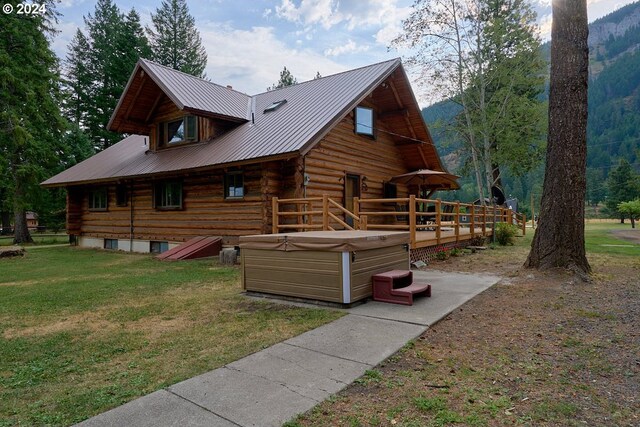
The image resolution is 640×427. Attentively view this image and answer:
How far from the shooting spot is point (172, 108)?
1453 centimetres

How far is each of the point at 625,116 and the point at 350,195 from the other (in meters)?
134

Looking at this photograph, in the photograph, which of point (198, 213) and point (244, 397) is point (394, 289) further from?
point (198, 213)

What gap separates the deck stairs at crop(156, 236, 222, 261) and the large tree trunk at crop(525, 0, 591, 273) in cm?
890

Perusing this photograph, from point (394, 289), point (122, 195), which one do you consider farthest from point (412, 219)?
point (122, 195)

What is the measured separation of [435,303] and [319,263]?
179cm

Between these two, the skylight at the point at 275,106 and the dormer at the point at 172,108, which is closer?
the dormer at the point at 172,108

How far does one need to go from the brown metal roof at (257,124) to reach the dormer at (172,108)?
0.07m

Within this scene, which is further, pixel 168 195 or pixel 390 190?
pixel 390 190

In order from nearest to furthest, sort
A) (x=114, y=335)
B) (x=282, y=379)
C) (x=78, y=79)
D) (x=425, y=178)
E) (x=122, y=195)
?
(x=282, y=379)
(x=114, y=335)
(x=425, y=178)
(x=122, y=195)
(x=78, y=79)

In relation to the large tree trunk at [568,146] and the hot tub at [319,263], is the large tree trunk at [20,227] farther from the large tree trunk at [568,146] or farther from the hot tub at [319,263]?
the large tree trunk at [568,146]

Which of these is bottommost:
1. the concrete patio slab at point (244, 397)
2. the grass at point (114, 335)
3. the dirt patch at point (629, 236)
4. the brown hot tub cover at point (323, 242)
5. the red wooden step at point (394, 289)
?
the grass at point (114, 335)

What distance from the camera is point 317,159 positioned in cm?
1173

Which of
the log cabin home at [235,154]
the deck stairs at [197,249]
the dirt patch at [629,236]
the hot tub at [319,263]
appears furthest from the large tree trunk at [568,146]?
the dirt patch at [629,236]

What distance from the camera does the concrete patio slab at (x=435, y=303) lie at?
15.7ft
